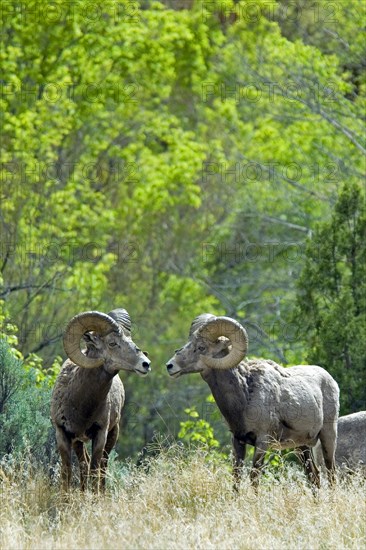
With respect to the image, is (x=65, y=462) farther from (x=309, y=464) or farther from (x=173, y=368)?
(x=309, y=464)

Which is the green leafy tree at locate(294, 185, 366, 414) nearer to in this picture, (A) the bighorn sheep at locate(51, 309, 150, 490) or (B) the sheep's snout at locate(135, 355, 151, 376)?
(A) the bighorn sheep at locate(51, 309, 150, 490)

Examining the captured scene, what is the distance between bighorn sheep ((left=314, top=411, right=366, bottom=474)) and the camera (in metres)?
17.4

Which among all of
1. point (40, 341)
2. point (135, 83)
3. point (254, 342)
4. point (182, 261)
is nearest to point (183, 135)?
point (135, 83)

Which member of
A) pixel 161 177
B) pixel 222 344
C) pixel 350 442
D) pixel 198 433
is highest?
pixel 222 344

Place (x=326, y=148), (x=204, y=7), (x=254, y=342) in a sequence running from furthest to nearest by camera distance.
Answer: (x=204, y=7)
(x=326, y=148)
(x=254, y=342)

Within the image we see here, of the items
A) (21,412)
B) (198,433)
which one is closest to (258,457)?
(21,412)

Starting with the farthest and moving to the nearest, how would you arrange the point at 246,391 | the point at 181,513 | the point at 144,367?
1. the point at 246,391
2. the point at 144,367
3. the point at 181,513

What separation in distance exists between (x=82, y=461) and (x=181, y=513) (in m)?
1.98

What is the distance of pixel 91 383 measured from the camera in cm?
1512

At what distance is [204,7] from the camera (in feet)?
141

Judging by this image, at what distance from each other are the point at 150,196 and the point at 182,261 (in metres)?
2.00

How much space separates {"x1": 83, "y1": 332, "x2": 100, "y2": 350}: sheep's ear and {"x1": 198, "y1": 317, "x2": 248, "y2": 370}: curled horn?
97cm

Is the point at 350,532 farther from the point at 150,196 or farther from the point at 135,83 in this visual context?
the point at 135,83

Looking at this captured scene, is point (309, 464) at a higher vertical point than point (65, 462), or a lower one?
lower
